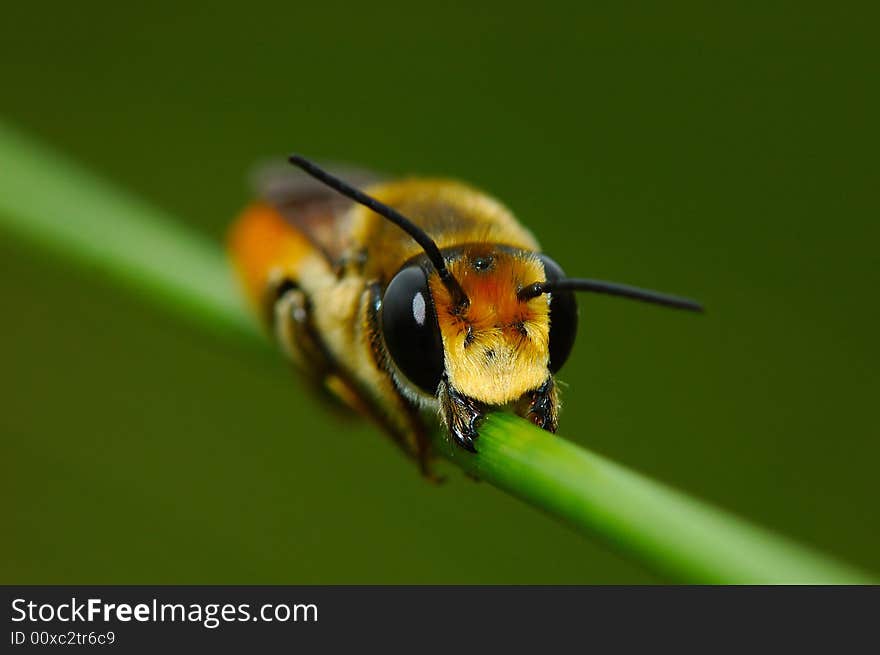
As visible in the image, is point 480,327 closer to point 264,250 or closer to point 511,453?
point 511,453

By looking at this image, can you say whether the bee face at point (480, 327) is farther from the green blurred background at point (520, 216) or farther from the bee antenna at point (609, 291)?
the green blurred background at point (520, 216)

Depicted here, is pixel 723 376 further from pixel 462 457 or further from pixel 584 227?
pixel 462 457

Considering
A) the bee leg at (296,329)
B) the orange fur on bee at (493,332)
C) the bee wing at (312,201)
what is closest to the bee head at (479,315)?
the orange fur on bee at (493,332)

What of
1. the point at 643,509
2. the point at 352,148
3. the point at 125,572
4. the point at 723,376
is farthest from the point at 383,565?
the point at 643,509

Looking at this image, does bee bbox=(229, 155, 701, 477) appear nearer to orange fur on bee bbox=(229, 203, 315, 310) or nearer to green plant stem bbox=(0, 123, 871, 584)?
orange fur on bee bbox=(229, 203, 315, 310)

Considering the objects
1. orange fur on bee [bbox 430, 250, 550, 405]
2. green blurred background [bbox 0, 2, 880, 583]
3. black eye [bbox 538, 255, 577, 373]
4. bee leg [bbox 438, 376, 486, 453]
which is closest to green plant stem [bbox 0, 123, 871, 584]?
bee leg [bbox 438, 376, 486, 453]

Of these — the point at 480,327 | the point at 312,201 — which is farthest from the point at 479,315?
the point at 312,201

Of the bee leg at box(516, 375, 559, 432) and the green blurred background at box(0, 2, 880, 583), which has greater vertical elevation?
the green blurred background at box(0, 2, 880, 583)
